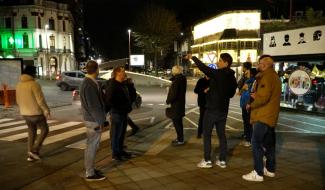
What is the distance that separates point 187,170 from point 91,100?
2048 millimetres

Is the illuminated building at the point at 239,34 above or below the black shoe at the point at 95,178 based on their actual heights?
above

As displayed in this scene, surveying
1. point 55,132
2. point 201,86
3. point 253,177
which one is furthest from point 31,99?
point 253,177

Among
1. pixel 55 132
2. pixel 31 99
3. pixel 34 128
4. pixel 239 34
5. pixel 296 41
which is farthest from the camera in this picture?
pixel 239 34

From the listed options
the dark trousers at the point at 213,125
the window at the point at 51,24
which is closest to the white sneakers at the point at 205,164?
the dark trousers at the point at 213,125

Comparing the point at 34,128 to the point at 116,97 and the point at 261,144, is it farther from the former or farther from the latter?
the point at 261,144

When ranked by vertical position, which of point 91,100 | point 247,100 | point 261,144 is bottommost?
point 261,144

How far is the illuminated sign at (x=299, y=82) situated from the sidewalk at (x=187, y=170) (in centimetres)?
526

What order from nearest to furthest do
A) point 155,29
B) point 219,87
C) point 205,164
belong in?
point 219,87, point 205,164, point 155,29

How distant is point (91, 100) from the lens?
18.6 ft

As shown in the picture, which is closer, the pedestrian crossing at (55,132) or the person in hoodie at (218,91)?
the person in hoodie at (218,91)

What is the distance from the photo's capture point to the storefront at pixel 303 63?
13617mm

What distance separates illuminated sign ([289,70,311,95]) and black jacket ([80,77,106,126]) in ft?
32.7

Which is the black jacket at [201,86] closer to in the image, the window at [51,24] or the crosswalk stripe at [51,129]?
the crosswalk stripe at [51,129]

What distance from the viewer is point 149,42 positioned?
52.6m
